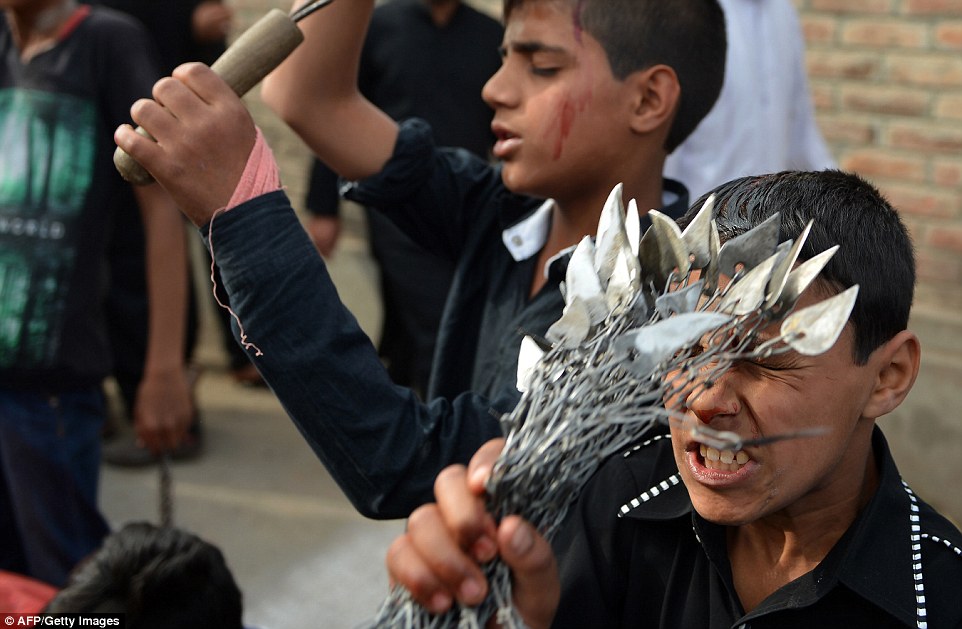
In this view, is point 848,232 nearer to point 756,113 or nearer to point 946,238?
point 756,113

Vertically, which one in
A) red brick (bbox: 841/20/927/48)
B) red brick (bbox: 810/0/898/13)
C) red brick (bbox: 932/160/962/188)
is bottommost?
red brick (bbox: 932/160/962/188)

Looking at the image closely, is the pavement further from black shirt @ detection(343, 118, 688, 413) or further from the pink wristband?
the pink wristband

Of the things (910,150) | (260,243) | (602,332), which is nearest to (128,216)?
(910,150)

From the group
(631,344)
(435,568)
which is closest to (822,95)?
(631,344)

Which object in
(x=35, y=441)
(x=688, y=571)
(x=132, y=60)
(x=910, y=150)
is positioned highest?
(x=132, y=60)

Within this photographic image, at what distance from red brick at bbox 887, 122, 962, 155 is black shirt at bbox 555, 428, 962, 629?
9.98 ft

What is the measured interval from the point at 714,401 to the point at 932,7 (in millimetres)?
3368

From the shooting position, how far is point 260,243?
57.9 inches

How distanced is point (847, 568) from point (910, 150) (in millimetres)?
3293

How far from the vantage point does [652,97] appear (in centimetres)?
205

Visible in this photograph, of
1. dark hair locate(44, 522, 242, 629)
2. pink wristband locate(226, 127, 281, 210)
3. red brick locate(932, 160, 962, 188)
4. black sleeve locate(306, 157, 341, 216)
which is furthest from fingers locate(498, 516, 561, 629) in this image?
red brick locate(932, 160, 962, 188)

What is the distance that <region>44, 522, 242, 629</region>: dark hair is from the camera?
215 centimetres

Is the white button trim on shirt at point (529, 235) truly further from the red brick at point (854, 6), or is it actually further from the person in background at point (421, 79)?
the red brick at point (854, 6)

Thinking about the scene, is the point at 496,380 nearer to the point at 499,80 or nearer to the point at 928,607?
the point at 499,80
